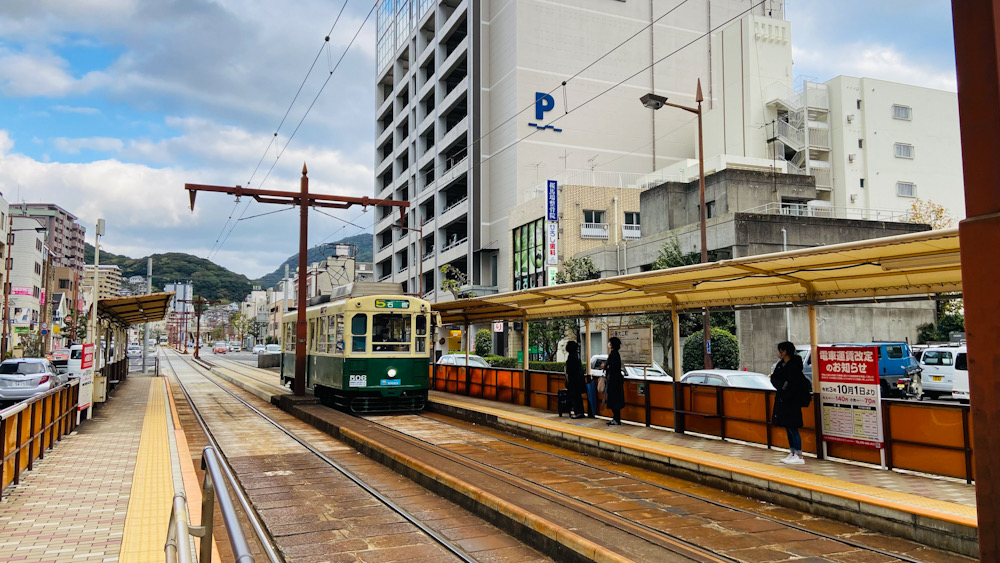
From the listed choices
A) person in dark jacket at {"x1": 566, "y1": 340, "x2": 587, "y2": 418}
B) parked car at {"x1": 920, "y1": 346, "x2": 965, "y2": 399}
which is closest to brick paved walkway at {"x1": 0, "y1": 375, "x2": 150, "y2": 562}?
person in dark jacket at {"x1": 566, "y1": 340, "x2": 587, "y2": 418}

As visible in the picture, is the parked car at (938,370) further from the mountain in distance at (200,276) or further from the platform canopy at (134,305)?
the mountain in distance at (200,276)

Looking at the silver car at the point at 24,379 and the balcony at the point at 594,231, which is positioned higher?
the balcony at the point at 594,231

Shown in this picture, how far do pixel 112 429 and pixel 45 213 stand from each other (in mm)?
149323

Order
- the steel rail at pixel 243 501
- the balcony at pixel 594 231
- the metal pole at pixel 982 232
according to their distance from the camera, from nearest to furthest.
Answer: the metal pole at pixel 982 232, the steel rail at pixel 243 501, the balcony at pixel 594 231

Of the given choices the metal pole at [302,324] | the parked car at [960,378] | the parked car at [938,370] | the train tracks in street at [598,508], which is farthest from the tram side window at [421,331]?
the parked car at [938,370]

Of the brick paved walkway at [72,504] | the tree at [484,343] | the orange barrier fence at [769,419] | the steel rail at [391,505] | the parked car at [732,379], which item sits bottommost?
the steel rail at [391,505]

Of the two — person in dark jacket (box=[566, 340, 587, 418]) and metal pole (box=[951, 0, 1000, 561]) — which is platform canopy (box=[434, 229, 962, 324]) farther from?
metal pole (box=[951, 0, 1000, 561])

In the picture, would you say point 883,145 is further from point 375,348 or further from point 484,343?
point 375,348

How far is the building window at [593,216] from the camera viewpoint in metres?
42.4

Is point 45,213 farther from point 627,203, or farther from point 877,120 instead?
point 877,120

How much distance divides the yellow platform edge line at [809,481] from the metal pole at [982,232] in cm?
341

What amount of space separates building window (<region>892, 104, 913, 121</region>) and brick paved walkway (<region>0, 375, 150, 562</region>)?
49.1 meters

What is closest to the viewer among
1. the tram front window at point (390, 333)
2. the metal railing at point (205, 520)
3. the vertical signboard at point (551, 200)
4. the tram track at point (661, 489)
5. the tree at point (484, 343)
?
the metal railing at point (205, 520)

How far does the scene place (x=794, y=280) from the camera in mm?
10133
